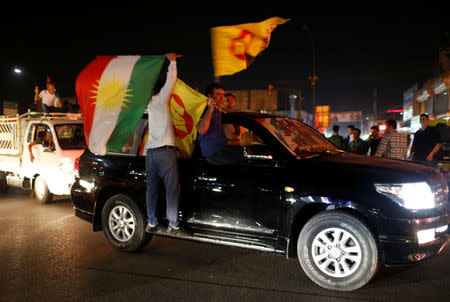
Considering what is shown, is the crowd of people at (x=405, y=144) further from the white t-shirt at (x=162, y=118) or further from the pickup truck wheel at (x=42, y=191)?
the pickup truck wheel at (x=42, y=191)

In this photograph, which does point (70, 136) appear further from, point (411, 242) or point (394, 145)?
point (411, 242)

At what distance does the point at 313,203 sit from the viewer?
411 cm

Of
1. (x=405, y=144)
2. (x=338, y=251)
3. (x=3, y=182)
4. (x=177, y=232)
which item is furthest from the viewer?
(x=3, y=182)

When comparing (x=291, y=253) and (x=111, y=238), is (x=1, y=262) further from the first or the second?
(x=291, y=253)

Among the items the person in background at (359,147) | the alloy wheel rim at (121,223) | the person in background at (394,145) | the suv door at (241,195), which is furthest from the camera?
the person in background at (359,147)

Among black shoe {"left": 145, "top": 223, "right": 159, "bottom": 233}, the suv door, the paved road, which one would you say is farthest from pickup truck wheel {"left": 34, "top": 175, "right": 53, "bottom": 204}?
the suv door

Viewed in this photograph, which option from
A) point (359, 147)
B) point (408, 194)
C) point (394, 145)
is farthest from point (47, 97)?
point (408, 194)

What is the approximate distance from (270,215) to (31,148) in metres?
7.34

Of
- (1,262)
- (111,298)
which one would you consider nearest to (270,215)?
(111,298)

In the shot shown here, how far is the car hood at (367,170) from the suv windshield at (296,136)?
238mm

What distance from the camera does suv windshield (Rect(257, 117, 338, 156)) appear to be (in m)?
4.53

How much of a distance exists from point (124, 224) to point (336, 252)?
2.85 m

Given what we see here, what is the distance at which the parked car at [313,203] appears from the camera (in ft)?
12.5


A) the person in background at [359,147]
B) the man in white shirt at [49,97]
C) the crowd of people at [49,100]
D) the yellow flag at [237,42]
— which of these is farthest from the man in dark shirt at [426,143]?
the man in white shirt at [49,97]
